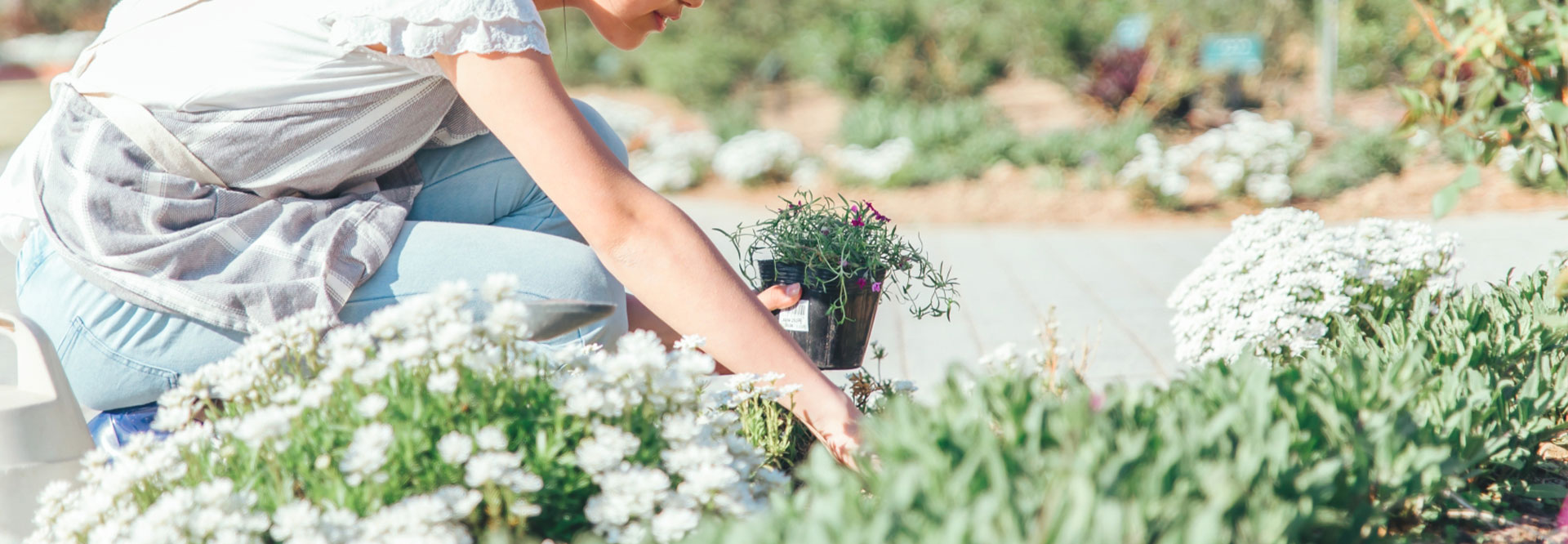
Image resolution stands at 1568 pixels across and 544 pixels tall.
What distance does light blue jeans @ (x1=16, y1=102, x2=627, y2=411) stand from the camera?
1.83m

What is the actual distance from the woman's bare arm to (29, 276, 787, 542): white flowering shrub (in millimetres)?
178

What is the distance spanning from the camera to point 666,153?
26.1 ft

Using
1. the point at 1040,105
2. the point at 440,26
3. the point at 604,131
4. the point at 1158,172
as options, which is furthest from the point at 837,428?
the point at 1040,105

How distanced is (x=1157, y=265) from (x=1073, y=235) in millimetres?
887

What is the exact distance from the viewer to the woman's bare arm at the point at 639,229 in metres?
1.61

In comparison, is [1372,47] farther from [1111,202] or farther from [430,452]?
[430,452]

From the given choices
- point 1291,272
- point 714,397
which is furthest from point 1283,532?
point 1291,272

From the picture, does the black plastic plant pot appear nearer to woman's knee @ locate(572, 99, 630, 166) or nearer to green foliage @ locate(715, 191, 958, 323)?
green foliage @ locate(715, 191, 958, 323)

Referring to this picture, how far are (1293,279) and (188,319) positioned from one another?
6.35 feet

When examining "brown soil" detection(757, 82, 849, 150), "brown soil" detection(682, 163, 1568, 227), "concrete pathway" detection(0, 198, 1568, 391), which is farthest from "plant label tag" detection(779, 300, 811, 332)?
"brown soil" detection(757, 82, 849, 150)

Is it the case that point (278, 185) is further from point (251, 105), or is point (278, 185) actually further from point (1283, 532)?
point (1283, 532)

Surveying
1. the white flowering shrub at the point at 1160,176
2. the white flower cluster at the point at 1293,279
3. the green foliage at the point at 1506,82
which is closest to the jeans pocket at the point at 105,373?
the white flower cluster at the point at 1293,279

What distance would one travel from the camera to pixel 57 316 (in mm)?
1884

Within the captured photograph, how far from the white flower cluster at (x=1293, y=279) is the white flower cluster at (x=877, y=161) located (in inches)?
190
